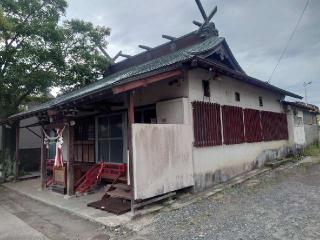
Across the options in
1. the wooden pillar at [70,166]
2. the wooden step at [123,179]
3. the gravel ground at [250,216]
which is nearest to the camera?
the gravel ground at [250,216]

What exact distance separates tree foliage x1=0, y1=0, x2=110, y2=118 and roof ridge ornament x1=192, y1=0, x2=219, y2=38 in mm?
6791

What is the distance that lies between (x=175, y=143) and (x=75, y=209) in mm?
2855

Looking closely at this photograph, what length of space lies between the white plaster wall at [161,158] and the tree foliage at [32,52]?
8.41 meters

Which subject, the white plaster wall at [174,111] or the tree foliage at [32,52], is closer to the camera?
the white plaster wall at [174,111]

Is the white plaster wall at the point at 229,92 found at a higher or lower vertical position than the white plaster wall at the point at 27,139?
higher

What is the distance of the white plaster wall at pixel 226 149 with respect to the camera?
745 cm

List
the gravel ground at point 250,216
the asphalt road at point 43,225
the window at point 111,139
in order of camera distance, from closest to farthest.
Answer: the gravel ground at point 250,216
the asphalt road at point 43,225
the window at point 111,139

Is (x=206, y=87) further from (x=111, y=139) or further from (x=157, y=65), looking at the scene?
(x=111, y=139)

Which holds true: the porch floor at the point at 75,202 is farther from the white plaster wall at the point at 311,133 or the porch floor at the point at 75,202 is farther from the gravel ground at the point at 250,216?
the white plaster wall at the point at 311,133

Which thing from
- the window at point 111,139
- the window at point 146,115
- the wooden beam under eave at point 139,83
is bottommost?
the window at point 111,139

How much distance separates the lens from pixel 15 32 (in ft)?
39.4

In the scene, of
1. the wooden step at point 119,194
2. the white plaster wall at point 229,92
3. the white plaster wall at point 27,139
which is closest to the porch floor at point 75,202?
the wooden step at point 119,194

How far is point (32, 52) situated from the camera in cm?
1232

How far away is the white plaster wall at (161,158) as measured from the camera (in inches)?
226
